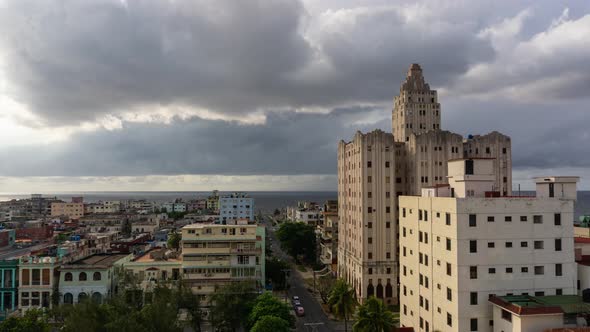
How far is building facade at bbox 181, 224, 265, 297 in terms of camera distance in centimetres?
7406

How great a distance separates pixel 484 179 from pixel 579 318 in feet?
56.0

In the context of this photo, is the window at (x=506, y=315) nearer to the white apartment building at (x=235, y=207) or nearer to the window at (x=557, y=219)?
the window at (x=557, y=219)

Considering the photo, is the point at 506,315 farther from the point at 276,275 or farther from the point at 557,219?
the point at 276,275

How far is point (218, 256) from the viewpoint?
7488 cm

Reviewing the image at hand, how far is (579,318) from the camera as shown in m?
41.3

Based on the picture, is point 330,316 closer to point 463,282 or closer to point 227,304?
point 227,304

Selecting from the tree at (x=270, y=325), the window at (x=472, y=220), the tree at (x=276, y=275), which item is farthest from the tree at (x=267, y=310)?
the tree at (x=276, y=275)

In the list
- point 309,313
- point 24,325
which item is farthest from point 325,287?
point 24,325

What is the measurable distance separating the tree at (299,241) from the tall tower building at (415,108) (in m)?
42.0

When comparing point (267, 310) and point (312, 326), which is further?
point (312, 326)

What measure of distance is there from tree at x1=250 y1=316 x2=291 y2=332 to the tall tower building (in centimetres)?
6084

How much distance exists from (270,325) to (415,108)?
225ft

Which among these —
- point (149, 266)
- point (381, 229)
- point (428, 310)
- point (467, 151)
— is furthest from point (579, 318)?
point (149, 266)

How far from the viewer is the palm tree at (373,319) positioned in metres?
46.8
